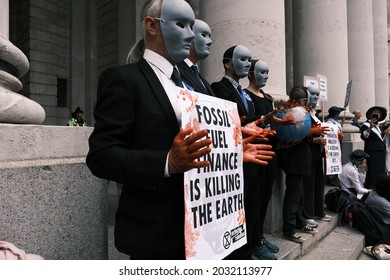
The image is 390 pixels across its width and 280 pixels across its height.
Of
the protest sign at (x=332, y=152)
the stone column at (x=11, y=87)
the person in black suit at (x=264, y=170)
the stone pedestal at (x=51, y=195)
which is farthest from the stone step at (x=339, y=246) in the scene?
the stone column at (x=11, y=87)

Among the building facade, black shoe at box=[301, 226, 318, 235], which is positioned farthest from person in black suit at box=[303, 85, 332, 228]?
the building facade

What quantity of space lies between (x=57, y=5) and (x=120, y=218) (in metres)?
14.8

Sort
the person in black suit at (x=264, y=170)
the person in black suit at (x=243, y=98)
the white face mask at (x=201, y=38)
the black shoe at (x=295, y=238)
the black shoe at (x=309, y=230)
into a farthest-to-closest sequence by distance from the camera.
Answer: the black shoe at (x=309, y=230)
the black shoe at (x=295, y=238)
the person in black suit at (x=264, y=170)
the person in black suit at (x=243, y=98)
the white face mask at (x=201, y=38)

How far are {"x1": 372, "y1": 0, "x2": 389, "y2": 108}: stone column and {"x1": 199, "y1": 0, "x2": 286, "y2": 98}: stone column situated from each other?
10768 mm

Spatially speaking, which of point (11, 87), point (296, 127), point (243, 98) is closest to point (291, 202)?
point (296, 127)

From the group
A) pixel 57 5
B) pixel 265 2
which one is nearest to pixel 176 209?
pixel 265 2

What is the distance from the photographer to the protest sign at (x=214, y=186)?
1396 mm

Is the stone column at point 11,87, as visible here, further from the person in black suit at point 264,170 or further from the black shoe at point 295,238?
the black shoe at point 295,238

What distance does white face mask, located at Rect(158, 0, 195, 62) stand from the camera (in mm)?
1534

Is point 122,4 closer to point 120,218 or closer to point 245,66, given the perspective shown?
point 245,66

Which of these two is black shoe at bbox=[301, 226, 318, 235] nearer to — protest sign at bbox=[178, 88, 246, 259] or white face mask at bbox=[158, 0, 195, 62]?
protest sign at bbox=[178, 88, 246, 259]

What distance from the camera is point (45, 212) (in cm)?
210

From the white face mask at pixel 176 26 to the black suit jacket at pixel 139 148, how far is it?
18 centimetres

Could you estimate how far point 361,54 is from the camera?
10.3 metres
